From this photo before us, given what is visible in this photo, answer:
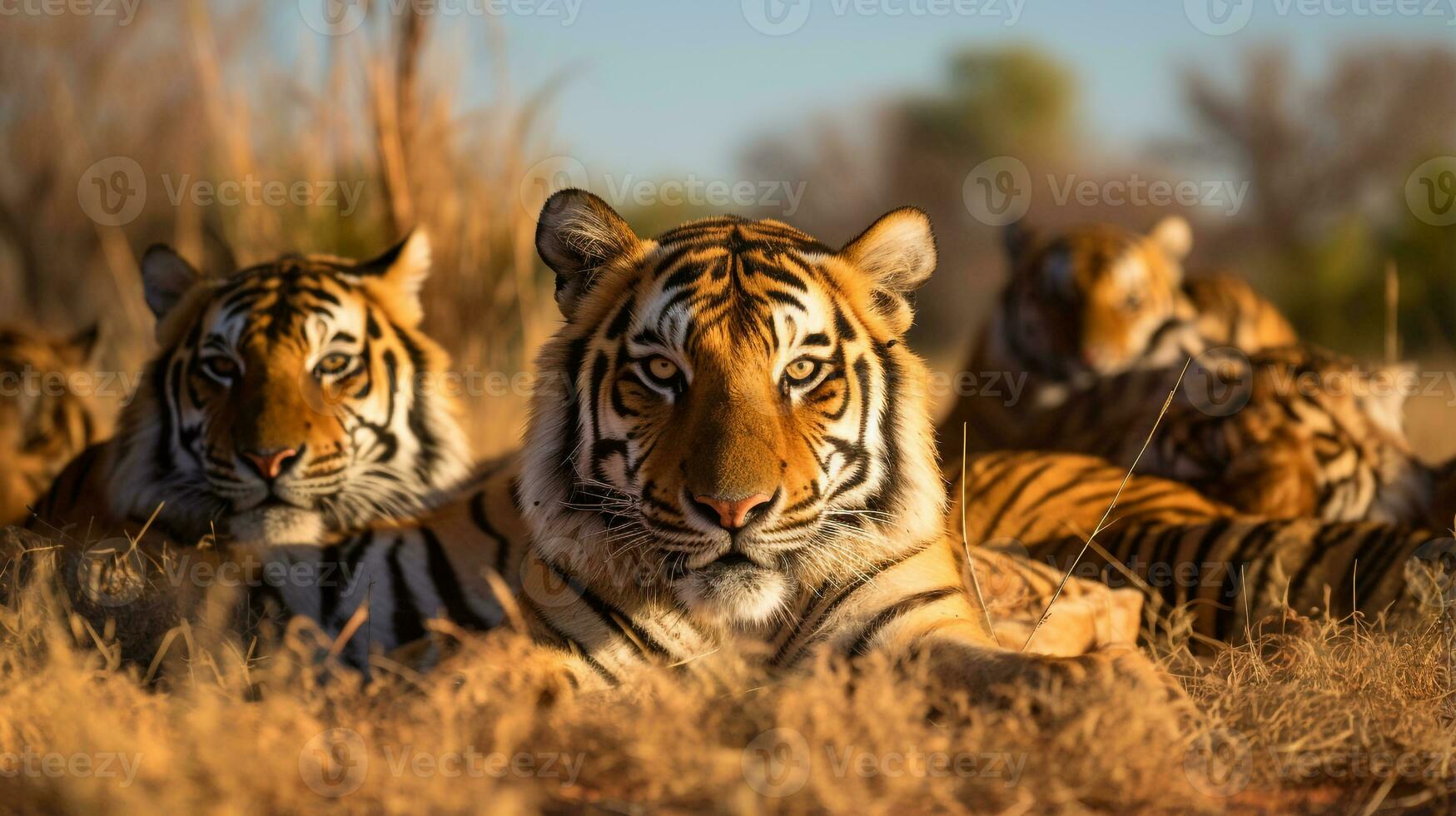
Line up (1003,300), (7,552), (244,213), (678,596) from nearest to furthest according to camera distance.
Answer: (678,596)
(7,552)
(244,213)
(1003,300)

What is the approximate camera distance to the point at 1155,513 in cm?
389

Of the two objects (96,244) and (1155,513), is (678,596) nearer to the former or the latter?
(1155,513)

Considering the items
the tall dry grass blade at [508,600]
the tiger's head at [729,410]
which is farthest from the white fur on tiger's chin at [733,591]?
the tall dry grass blade at [508,600]

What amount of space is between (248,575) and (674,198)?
9181mm

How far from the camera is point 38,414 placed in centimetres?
466

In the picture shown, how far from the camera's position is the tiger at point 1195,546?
10.8 ft

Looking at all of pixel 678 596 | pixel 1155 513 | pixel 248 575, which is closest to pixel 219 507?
pixel 248 575

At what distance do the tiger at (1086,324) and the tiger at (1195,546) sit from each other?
160 centimetres

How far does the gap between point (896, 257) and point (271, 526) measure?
1.65 m

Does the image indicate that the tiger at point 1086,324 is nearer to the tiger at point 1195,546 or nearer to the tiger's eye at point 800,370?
the tiger at point 1195,546

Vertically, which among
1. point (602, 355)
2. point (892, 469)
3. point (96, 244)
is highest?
point (602, 355)

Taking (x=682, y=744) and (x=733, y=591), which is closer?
(x=682, y=744)

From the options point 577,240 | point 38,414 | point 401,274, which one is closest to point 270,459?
point 401,274

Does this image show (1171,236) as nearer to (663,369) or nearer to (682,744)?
(663,369)
